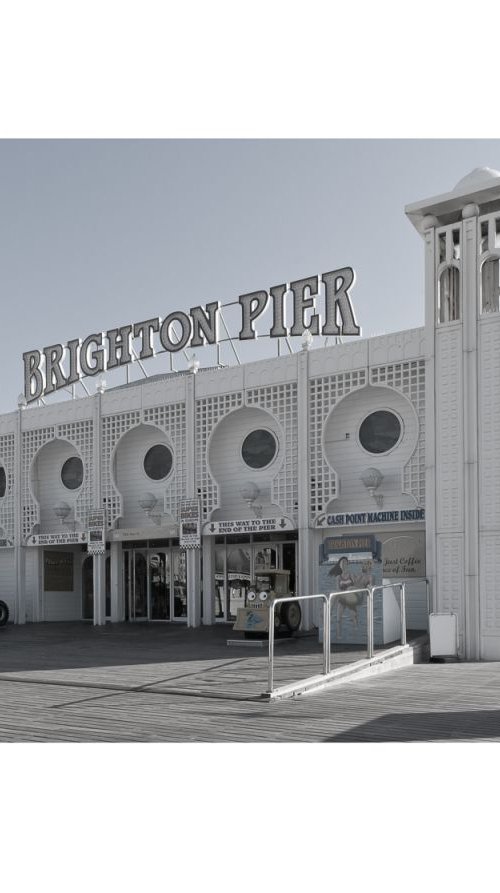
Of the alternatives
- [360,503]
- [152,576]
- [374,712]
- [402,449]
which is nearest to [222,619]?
[152,576]

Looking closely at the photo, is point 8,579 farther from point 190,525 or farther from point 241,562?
point 241,562

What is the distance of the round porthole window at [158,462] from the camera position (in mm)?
24336

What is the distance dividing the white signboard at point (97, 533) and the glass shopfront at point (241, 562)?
3.19m

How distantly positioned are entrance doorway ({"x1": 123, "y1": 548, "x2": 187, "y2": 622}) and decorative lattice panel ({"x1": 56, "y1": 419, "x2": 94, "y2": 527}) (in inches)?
67.9

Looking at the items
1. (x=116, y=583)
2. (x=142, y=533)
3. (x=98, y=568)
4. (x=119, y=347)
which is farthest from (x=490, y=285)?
(x=116, y=583)

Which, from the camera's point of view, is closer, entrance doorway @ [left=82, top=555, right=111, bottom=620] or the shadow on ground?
the shadow on ground

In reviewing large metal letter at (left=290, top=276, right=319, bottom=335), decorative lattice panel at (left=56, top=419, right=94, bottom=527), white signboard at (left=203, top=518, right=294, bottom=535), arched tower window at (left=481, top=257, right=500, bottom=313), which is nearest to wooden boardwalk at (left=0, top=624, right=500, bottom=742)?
white signboard at (left=203, top=518, right=294, bottom=535)

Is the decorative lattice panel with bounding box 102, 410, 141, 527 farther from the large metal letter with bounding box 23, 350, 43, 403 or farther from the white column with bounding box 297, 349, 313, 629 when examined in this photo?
the white column with bounding box 297, 349, 313, 629

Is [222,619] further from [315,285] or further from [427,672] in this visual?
[427,672]

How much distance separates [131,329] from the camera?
26.2 m

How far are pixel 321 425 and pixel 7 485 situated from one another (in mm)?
11389

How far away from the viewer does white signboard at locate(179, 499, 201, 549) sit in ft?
73.7

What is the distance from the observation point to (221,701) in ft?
34.0

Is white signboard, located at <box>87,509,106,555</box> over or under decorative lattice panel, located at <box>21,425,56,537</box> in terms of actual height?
under
